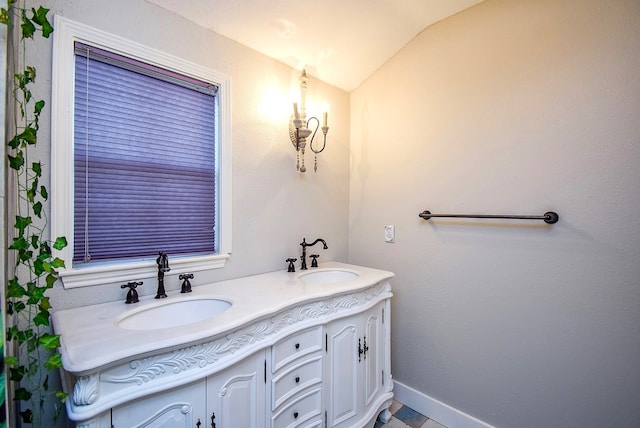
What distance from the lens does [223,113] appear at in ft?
4.87

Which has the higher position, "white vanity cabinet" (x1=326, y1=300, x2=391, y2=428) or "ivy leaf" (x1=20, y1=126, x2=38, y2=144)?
"ivy leaf" (x1=20, y1=126, x2=38, y2=144)

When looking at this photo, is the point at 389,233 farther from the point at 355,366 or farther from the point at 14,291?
the point at 14,291

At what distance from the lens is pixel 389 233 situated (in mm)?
1923

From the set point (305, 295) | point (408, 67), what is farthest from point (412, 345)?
point (408, 67)

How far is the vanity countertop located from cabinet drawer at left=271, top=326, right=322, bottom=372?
150mm

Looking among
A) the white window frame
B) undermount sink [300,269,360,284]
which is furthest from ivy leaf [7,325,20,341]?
undermount sink [300,269,360,284]

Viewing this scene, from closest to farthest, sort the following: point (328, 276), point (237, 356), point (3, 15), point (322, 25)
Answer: point (3, 15)
point (237, 356)
point (322, 25)
point (328, 276)

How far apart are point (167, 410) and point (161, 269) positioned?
568mm

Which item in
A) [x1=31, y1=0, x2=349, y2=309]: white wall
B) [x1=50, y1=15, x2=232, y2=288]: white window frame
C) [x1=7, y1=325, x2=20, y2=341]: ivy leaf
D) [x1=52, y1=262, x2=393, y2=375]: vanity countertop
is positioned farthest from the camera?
[x1=31, y1=0, x2=349, y2=309]: white wall

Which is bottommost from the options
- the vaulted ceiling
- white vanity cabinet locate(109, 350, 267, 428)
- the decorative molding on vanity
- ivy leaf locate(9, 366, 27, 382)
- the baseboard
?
the baseboard

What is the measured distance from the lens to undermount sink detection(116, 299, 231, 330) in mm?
1084

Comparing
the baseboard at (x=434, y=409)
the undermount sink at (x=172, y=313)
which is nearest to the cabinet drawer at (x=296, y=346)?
the undermount sink at (x=172, y=313)

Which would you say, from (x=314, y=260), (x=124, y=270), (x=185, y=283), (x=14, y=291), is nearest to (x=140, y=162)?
(x=124, y=270)

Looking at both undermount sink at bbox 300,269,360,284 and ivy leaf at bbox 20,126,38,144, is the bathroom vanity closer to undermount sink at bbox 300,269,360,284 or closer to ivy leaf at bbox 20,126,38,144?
undermount sink at bbox 300,269,360,284
